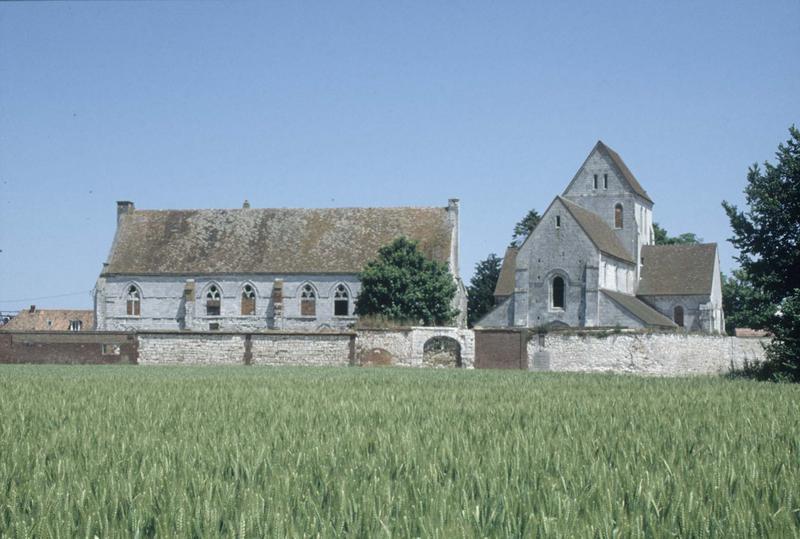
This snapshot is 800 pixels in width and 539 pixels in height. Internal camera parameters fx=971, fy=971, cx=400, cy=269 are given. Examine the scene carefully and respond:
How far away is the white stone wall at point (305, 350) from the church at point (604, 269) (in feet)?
54.8

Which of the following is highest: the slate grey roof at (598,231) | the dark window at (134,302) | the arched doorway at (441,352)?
the slate grey roof at (598,231)

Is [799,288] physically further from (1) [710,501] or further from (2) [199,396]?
(1) [710,501]

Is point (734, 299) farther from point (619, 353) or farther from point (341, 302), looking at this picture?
point (619, 353)

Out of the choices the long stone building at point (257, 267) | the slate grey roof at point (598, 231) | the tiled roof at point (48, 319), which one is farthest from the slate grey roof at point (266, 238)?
the tiled roof at point (48, 319)

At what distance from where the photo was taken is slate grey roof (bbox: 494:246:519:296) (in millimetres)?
66500

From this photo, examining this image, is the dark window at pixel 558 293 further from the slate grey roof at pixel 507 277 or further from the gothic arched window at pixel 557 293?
the slate grey roof at pixel 507 277

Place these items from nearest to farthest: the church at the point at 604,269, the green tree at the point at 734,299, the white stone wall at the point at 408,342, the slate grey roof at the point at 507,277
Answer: the white stone wall at the point at 408,342, the church at the point at 604,269, the slate grey roof at the point at 507,277, the green tree at the point at 734,299

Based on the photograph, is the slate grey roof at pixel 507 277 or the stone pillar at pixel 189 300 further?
the slate grey roof at pixel 507 277

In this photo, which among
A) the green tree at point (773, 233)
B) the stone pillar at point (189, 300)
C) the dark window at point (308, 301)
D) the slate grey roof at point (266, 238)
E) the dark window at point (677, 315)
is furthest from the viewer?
the dark window at point (677, 315)

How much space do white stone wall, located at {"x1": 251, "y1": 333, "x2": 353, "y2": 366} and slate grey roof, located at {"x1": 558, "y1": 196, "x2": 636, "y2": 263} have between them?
72.5 feet

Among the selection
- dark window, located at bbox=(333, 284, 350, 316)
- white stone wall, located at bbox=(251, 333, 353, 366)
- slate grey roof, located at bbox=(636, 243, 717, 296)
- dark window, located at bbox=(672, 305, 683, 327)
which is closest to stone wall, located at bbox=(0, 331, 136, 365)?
white stone wall, located at bbox=(251, 333, 353, 366)

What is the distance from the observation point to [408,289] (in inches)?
2016

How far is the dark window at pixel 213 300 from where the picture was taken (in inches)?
2389

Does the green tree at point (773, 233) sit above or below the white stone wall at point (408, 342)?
above
